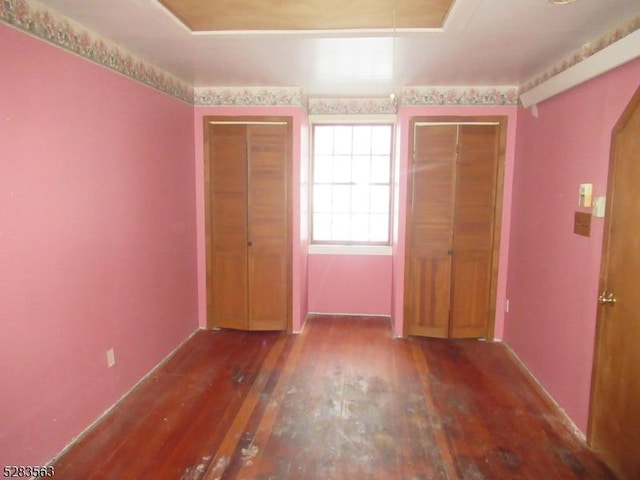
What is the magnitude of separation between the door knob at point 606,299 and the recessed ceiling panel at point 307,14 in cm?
181

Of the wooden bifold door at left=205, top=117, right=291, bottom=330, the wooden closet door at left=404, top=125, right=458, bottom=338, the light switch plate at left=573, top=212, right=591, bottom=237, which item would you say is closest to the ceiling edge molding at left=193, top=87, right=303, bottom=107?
the wooden bifold door at left=205, top=117, right=291, bottom=330

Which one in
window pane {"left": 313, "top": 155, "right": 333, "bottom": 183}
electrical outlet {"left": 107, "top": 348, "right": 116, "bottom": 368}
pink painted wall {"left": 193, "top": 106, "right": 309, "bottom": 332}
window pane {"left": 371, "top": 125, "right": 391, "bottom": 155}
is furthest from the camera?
window pane {"left": 313, "top": 155, "right": 333, "bottom": 183}

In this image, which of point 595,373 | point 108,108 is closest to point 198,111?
point 108,108

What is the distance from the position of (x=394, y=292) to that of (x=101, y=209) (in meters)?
2.95

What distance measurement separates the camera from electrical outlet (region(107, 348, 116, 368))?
113 inches

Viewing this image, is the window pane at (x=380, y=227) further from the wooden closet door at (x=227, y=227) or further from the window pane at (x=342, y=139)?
the wooden closet door at (x=227, y=227)

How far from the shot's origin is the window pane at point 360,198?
16.4 ft

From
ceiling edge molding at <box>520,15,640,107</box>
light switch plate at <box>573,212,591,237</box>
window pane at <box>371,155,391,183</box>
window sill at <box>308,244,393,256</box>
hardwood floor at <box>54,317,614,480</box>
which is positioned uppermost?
ceiling edge molding at <box>520,15,640,107</box>

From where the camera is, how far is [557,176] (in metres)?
3.06

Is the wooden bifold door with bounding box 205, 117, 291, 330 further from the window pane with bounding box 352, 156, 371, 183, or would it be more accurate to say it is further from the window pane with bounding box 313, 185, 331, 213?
the window pane with bounding box 352, 156, 371, 183

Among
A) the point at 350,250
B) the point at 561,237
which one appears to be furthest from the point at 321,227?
the point at 561,237

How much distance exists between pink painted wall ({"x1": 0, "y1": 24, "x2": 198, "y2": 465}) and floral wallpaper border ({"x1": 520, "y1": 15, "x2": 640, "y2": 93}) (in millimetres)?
3085

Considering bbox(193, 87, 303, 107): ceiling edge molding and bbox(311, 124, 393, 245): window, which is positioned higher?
bbox(193, 87, 303, 107): ceiling edge molding

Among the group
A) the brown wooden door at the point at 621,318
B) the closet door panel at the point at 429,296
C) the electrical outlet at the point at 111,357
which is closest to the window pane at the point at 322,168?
the closet door panel at the point at 429,296
